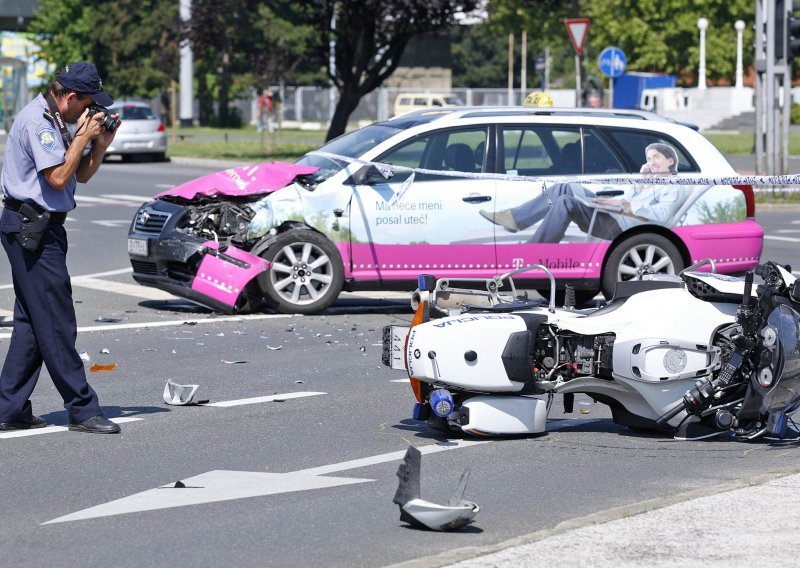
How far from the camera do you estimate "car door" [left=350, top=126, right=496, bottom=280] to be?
488 inches

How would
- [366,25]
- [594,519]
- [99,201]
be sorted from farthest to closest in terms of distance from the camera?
[366,25]
[99,201]
[594,519]

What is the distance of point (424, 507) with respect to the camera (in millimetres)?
5824

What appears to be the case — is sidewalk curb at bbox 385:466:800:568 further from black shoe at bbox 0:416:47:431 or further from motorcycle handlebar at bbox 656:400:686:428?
black shoe at bbox 0:416:47:431

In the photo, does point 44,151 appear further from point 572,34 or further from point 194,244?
point 572,34

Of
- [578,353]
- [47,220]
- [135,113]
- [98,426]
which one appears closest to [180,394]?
[98,426]

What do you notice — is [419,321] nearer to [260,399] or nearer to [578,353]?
[578,353]

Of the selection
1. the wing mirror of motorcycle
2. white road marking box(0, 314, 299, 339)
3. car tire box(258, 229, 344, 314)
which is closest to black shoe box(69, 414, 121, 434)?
the wing mirror of motorcycle

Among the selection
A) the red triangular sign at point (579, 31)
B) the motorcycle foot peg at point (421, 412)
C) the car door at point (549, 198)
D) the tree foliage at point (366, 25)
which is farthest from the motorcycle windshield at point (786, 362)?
the tree foliage at point (366, 25)

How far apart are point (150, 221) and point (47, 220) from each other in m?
5.31

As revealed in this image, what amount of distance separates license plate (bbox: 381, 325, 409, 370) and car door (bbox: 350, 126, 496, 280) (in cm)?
472

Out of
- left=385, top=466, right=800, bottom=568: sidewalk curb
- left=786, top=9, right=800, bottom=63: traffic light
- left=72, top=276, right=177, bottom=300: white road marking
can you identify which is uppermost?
left=786, top=9, right=800, bottom=63: traffic light

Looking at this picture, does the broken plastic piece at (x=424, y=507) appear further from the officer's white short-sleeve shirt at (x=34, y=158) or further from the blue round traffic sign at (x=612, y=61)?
the blue round traffic sign at (x=612, y=61)

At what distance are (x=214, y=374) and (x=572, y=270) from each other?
405 cm

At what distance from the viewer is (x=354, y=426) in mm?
8125
